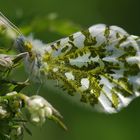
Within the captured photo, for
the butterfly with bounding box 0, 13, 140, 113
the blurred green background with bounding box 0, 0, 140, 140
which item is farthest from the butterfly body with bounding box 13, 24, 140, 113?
the blurred green background with bounding box 0, 0, 140, 140

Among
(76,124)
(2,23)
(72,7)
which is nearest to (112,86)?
(2,23)

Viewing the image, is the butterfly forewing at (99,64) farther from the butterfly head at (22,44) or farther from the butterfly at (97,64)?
the butterfly head at (22,44)

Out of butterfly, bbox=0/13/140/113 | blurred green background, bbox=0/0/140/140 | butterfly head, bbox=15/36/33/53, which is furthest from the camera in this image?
blurred green background, bbox=0/0/140/140

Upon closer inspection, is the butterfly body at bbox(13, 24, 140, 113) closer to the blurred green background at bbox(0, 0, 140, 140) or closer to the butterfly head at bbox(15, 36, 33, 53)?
Result: the butterfly head at bbox(15, 36, 33, 53)

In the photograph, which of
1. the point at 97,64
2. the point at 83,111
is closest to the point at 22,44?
the point at 97,64

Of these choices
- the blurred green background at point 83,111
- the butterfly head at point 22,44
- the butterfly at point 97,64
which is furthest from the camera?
the blurred green background at point 83,111

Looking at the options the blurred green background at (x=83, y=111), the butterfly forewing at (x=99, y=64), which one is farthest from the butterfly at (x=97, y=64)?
the blurred green background at (x=83, y=111)

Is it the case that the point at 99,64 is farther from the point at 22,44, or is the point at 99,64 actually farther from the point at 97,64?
the point at 22,44

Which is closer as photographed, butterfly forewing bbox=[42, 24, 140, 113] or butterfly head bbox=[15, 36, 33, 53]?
butterfly head bbox=[15, 36, 33, 53]

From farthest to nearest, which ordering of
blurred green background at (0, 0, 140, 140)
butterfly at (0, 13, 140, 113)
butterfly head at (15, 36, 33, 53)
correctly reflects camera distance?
blurred green background at (0, 0, 140, 140)
butterfly at (0, 13, 140, 113)
butterfly head at (15, 36, 33, 53)
